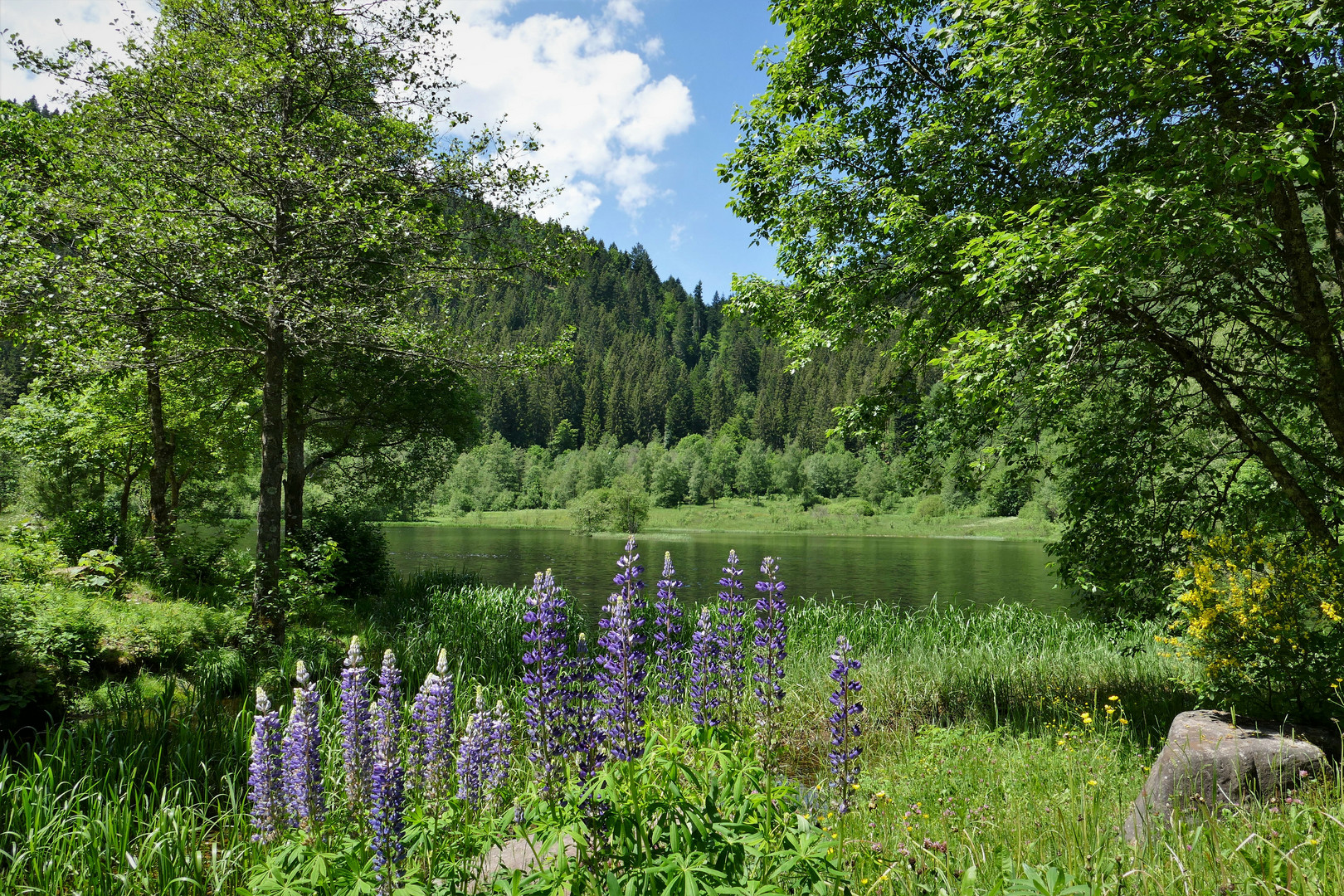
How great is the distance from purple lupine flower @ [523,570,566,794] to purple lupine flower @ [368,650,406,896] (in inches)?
21.4

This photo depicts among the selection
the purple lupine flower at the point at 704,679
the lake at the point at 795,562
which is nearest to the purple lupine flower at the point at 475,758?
the purple lupine flower at the point at 704,679

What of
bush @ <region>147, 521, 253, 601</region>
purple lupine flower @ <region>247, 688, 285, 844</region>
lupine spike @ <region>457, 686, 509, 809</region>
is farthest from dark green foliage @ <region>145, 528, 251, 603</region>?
lupine spike @ <region>457, 686, 509, 809</region>

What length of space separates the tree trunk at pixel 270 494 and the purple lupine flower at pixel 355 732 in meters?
7.59

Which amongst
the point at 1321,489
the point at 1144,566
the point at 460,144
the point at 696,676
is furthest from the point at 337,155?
the point at 1321,489

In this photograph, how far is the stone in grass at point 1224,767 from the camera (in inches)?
194

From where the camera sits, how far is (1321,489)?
288 inches

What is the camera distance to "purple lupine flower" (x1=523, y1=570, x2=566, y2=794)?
290 centimetres

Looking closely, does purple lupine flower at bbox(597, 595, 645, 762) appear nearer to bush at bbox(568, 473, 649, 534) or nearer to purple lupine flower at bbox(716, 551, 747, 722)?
purple lupine flower at bbox(716, 551, 747, 722)

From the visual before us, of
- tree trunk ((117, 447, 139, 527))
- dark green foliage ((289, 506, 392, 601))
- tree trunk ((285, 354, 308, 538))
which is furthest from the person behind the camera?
dark green foliage ((289, 506, 392, 601))

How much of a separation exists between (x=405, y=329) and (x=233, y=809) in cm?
653

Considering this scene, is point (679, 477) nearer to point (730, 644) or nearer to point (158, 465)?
point (158, 465)

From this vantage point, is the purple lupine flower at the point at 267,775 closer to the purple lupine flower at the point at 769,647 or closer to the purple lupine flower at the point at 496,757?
the purple lupine flower at the point at 496,757

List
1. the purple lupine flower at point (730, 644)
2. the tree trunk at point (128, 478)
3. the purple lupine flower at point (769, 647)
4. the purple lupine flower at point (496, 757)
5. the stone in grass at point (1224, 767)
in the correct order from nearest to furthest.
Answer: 1. the purple lupine flower at point (769, 647)
2. the purple lupine flower at point (730, 644)
3. the purple lupine flower at point (496, 757)
4. the stone in grass at point (1224, 767)
5. the tree trunk at point (128, 478)

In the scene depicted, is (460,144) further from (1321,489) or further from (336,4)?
(1321,489)
